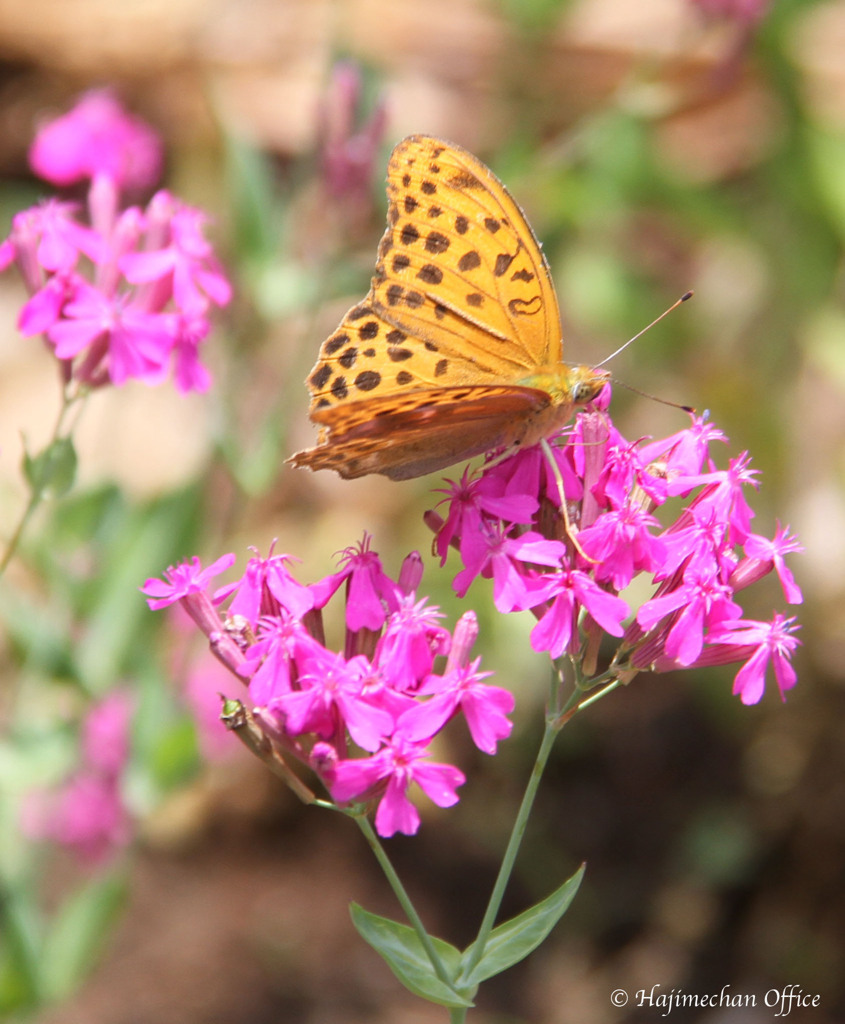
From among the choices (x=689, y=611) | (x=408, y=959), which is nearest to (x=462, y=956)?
(x=408, y=959)

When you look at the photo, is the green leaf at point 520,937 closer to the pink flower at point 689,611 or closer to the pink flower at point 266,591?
the pink flower at point 689,611

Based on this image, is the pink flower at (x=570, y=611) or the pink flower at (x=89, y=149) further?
the pink flower at (x=89, y=149)

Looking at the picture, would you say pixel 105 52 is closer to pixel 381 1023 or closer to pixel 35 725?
pixel 35 725

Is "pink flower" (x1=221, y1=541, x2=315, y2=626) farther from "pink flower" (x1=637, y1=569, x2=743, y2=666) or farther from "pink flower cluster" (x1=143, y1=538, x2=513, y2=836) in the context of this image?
"pink flower" (x1=637, y1=569, x2=743, y2=666)

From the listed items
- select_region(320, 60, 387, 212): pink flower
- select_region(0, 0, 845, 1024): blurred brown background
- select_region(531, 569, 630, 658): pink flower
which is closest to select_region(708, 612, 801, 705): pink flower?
select_region(531, 569, 630, 658): pink flower

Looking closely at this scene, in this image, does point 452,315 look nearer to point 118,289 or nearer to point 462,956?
point 118,289

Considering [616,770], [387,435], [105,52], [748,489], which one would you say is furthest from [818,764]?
[105,52]

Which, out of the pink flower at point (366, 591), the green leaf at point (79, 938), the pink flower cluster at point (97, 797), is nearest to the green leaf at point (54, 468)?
the pink flower at point (366, 591)
